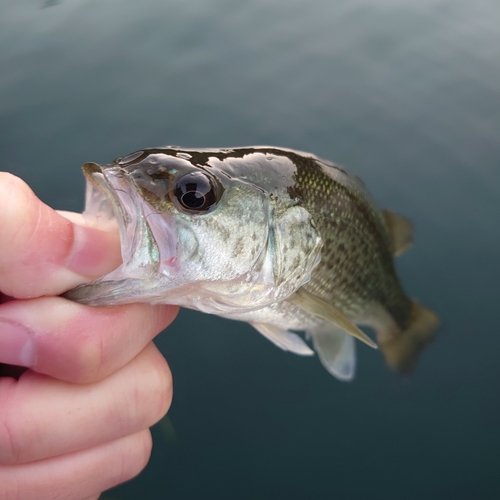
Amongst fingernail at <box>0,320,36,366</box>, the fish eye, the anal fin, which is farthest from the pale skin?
the anal fin

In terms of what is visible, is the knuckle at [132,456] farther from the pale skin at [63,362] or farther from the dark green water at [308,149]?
the dark green water at [308,149]

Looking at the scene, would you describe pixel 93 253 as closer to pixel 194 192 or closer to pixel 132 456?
pixel 194 192

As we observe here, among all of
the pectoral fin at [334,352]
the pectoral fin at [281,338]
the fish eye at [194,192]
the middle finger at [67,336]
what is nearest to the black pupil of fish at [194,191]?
the fish eye at [194,192]

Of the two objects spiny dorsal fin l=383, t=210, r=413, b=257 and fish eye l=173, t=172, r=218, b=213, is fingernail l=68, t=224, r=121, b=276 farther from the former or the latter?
spiny dorsal fin l=383, t=210, r=413, b=257

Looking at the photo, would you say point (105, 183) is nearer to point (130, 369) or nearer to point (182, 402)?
point (130, 369)

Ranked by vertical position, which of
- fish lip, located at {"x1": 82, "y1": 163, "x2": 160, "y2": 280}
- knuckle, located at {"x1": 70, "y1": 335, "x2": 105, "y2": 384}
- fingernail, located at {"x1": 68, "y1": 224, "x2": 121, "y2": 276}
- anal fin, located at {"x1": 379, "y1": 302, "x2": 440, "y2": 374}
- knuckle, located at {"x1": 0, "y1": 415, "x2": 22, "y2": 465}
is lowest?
anal fin, located at {"x1": 379, "y1": 302, "x2": 440, "y2": 374}

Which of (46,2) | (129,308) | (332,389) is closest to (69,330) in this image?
(129,308)

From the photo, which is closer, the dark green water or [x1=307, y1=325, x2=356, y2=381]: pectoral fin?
[x1=307, y1=325, x2=356, y2=381]: pectoral fin
